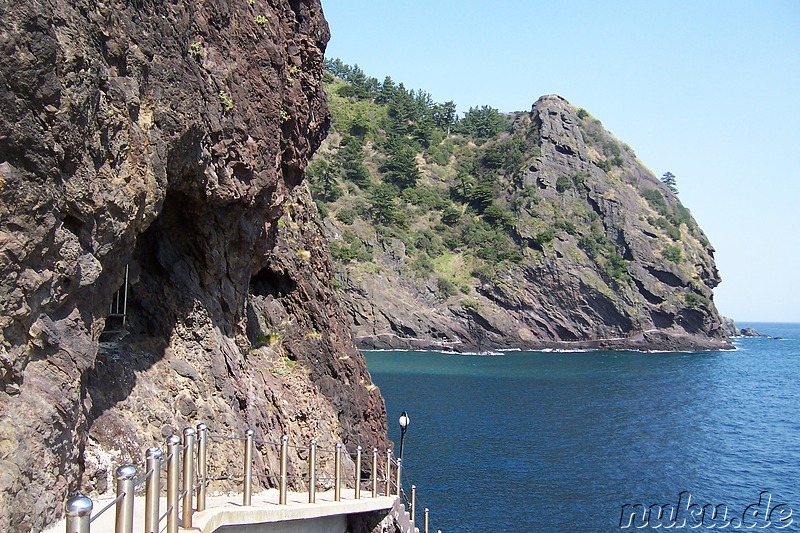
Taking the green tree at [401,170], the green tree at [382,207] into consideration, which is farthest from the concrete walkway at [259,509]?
the green tree at [401,170]

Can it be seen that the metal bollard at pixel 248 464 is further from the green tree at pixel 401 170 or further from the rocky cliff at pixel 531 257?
the green tree at pixel 401 170

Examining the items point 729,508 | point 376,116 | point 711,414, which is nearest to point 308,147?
point 729,508

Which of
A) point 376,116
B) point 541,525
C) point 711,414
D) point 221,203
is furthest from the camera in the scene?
point 376,116

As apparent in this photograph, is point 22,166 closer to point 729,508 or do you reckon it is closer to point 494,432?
point 729,508

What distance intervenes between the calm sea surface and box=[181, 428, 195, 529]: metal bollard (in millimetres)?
22380

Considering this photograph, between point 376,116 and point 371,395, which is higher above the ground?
point 376,116

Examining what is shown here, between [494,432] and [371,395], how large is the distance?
2916 centimetres

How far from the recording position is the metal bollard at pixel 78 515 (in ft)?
12.9

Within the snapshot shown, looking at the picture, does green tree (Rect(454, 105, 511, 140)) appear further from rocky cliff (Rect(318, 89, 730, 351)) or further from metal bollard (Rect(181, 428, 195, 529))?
metal bollard (Rect(181, 428, 195, 529))

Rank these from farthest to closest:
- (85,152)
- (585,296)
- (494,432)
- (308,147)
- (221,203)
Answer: (585,296)
(494,432)
(308,147)
(221,203)
(85,152)

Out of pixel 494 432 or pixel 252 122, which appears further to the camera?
pixel 494 432

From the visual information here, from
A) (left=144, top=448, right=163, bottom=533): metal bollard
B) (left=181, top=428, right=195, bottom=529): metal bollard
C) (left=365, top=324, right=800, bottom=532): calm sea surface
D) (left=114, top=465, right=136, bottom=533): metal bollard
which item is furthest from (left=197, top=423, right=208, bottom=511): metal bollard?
(left=365, top=324, right=800, bottom=532): calm sea surface

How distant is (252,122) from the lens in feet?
42.5

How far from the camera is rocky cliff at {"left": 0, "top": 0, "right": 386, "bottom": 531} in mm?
6527
